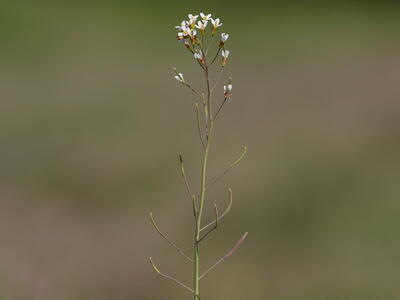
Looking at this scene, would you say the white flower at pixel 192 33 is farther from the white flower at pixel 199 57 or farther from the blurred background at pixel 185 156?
the blurred background at pixel 185 156

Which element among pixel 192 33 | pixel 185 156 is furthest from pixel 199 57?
pixel 185 156

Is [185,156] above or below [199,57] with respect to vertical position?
below

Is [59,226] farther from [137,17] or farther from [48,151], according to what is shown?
[137,17]

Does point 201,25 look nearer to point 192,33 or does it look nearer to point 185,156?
point 192,33

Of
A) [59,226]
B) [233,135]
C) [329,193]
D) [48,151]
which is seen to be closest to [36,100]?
[48,151]

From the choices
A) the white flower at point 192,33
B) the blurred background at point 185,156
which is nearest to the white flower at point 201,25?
the white flower at point 192,33

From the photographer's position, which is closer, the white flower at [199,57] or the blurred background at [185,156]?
the white flower at [199,57]

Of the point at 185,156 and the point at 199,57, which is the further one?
the point at 185,156

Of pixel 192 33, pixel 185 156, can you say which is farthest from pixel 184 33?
pixel 185 156

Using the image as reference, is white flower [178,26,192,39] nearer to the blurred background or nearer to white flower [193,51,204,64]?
white flower [193,51,204,64]
